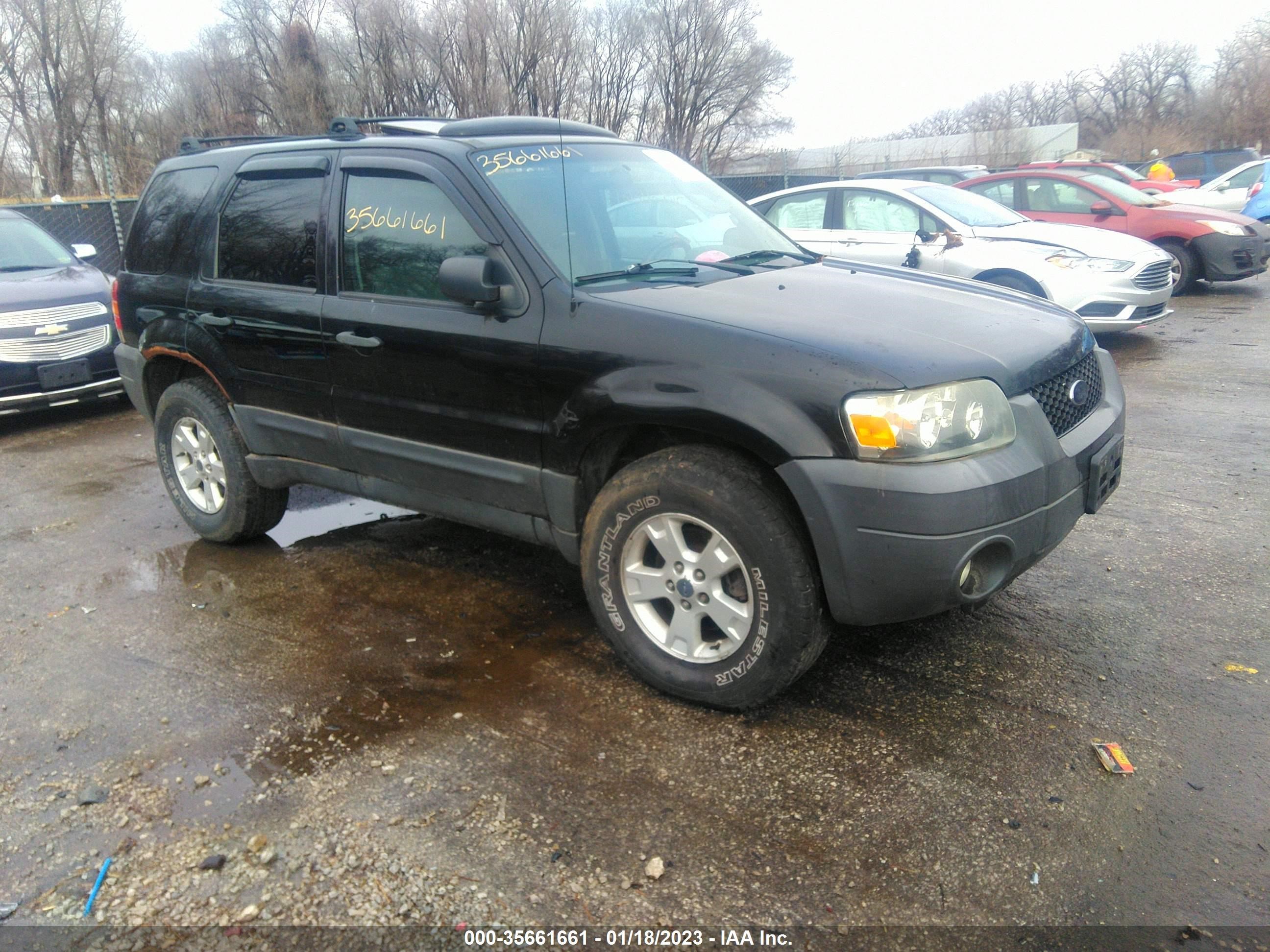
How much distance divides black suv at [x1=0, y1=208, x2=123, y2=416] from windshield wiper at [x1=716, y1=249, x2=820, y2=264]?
5.87 metres

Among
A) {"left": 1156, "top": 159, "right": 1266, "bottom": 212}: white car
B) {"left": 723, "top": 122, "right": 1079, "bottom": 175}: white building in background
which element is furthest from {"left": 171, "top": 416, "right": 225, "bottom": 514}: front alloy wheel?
{"left": 723, "top": 122, "right": 1079, "bottom": 175}: white building in background

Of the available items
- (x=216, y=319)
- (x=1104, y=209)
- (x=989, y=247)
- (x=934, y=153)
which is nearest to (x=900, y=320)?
(x=216, y=319)

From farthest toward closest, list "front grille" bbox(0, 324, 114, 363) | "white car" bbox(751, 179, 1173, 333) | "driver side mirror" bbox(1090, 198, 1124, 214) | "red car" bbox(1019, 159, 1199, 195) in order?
"red car" bbox(1019, 159, 1199, 195)
"driver side mirror" bbox(1090, 198, 1124, 214)
"white car" bbox(751, 179, 1173, 333)
"front grille" bbox(0, 324, 114, 363)

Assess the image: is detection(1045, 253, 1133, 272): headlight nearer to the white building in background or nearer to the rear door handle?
the rear door handle

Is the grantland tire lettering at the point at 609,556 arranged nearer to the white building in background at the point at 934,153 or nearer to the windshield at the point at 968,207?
the windshield at the point at 968,207

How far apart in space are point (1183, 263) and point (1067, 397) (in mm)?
10530

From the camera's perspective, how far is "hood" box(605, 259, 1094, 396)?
9.75 feet

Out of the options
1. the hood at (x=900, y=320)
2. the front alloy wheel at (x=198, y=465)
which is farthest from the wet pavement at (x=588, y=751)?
the hood at (x=900, y=320)

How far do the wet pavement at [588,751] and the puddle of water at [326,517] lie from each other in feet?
1.18

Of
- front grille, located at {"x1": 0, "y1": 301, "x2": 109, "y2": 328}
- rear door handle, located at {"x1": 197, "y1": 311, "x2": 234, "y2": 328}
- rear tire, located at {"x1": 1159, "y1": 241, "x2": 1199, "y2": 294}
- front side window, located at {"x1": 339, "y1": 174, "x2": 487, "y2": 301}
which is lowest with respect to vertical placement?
rear tire, located at {"x1": 1159, "y1": 241, "x2": 1199, "y2": 294}

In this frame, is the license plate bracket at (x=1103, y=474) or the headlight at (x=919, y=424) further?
the license plate bracket at (x=1103, y=474)

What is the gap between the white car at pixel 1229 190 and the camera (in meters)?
17.0

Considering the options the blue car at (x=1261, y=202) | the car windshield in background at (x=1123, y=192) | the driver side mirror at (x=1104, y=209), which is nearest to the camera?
the driver side mirror at (x=1104, y=209)

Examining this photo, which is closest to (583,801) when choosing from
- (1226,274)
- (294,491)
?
(294,491)
